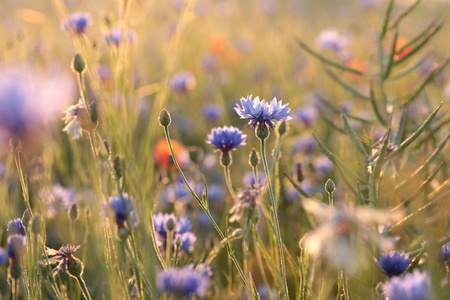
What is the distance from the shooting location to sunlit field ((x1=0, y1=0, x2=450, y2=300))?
75 centimetres

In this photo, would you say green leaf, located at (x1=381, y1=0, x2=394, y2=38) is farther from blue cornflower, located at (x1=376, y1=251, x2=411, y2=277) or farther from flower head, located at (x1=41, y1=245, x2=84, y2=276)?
flower head, located at (x1=41, y1=245, x2=84, y2=276)

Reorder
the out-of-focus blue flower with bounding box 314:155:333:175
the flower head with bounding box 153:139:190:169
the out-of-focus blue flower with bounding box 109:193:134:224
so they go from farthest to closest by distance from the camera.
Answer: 1. the out-of-focus blue flower with bounding box 314:155:333:175
2. the flower head with bounding box 153:139:190:169
3. the out-of-focus blue flower with bounding box 109:193:134:224

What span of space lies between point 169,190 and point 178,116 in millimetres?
1040

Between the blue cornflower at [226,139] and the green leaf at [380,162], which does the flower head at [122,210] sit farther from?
the green leaf at [380,162]

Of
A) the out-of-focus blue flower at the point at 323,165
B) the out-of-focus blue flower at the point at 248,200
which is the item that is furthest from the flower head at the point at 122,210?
the out-of-focus blue flower at the point at 323,165

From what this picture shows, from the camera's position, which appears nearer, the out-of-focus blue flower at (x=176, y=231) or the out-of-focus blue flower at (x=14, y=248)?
the out-of-focus blue flower at (x=14, y=248)

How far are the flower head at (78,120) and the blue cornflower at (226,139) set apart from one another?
27cm

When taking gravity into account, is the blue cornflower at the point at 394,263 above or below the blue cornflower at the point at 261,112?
below

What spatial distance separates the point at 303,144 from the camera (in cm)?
212

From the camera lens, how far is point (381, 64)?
56.8 inches

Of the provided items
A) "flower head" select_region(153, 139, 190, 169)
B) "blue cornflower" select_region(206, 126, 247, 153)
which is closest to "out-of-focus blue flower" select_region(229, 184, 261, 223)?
"blue cornflower" select_region(206, 126, 247, 153)

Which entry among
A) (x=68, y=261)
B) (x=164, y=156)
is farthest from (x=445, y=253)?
(x=164, y=156)

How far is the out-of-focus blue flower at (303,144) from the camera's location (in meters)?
2.11

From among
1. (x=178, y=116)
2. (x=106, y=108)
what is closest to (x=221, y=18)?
(x=178, y=116)
